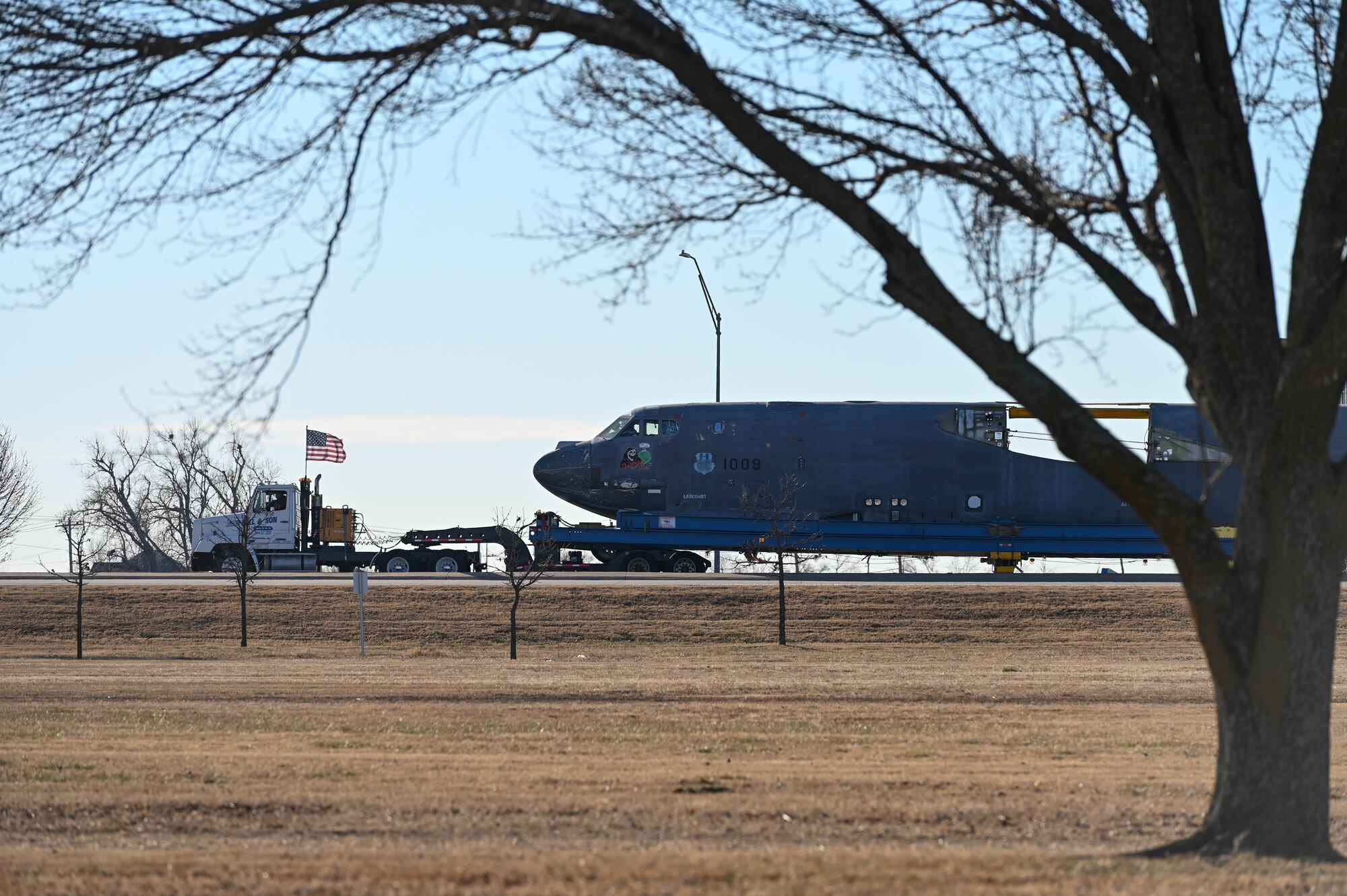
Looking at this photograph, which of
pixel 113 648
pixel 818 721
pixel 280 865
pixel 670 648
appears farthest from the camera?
pixel 113 648

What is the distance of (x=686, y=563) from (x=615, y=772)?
1122 inches

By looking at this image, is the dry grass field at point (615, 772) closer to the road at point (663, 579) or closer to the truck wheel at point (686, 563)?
the road at point (663, 579)

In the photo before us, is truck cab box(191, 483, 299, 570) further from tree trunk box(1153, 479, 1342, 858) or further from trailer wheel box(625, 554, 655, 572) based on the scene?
tree trunk box(1153, 479, 1342, 858)

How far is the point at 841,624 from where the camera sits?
3102cm

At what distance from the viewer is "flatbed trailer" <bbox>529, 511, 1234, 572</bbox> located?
37.1 metres

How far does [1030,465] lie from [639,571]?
452 inches

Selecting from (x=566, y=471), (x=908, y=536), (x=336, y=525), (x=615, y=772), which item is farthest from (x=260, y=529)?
(x=615, y=772)

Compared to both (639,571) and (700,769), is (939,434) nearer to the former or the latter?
(639,571)

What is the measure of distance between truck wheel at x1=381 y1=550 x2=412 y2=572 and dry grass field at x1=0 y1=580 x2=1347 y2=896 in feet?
43.6

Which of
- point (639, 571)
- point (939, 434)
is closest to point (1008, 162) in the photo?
point (939, 434)

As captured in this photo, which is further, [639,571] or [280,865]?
[639,571]

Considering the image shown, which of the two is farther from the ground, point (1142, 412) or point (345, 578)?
point (1142, 412)

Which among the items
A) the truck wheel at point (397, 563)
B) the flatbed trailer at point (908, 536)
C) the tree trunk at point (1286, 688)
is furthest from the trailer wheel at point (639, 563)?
the tree trunk at point (1286, 688)

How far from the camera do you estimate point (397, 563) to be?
135ft
